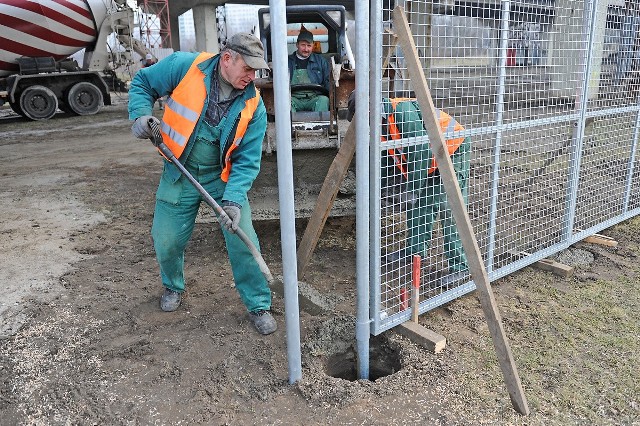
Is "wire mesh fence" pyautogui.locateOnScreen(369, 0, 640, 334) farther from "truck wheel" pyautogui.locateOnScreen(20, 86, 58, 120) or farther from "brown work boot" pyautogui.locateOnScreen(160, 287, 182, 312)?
"truck wheel" pyautogui.locateOnScreen(20, 86, 58, 120)

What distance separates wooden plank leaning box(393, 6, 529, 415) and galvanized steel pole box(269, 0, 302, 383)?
25.9 inches

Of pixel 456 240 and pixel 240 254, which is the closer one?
pixel 240 254

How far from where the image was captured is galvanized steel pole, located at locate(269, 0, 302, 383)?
7.13ft

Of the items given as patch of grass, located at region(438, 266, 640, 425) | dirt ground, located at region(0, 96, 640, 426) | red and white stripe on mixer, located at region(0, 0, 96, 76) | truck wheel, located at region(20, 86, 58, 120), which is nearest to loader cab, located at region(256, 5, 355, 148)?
dirt ground, located at region(0, 96, 640, 426)

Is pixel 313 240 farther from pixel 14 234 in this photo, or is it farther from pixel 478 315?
pixel 14 234

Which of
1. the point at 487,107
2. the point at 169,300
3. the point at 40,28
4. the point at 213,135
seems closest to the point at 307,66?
the point at 487,107

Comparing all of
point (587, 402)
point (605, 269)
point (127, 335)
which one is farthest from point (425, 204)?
point (127, 335)

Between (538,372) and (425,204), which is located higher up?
(425,204)

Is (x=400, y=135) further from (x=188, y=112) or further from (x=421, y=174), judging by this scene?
(x=188, y=112)

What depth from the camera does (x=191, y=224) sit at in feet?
10.9

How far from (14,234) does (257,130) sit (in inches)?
129

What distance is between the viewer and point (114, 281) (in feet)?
13.1

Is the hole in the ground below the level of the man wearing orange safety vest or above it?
below

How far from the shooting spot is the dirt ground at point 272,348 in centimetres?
256
